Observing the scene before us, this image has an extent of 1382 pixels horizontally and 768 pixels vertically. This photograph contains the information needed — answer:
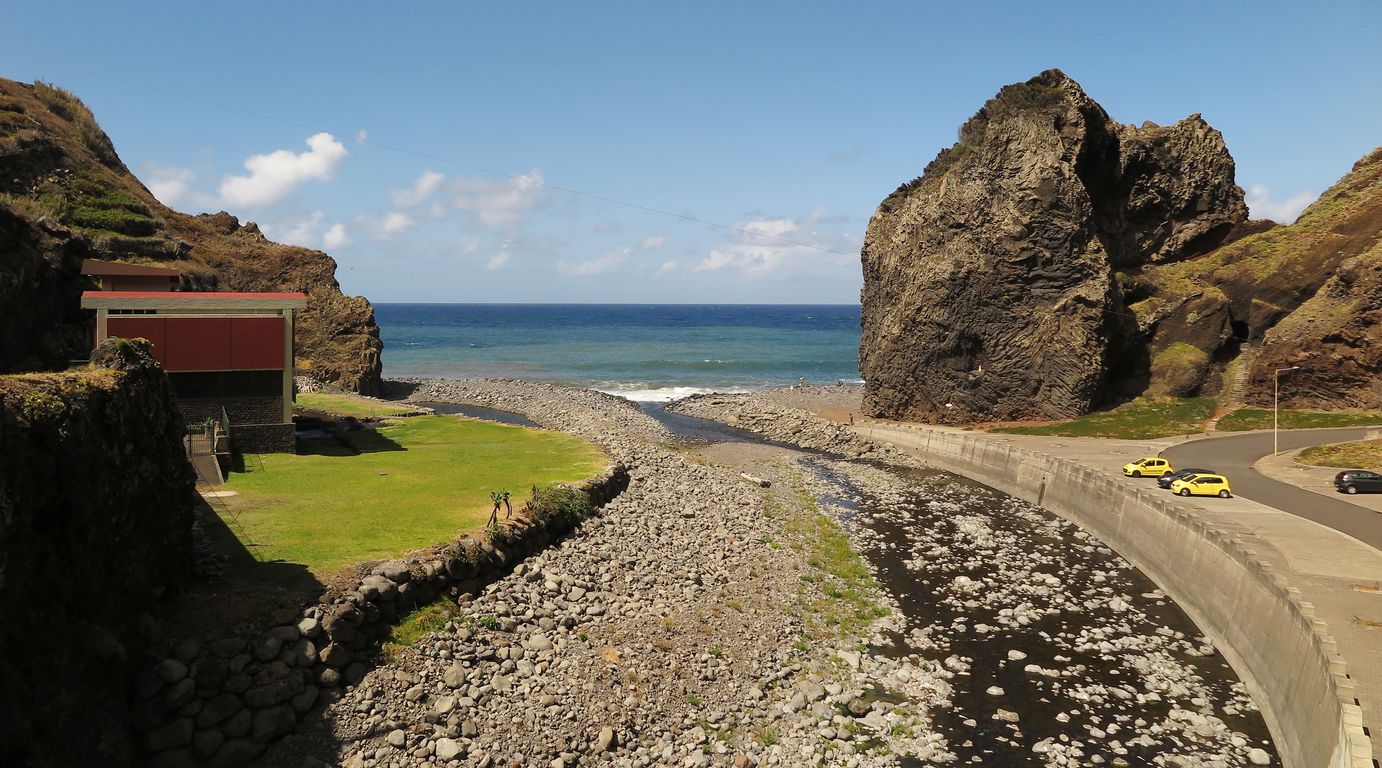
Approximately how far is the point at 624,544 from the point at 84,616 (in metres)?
18.3

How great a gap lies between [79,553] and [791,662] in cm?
1771

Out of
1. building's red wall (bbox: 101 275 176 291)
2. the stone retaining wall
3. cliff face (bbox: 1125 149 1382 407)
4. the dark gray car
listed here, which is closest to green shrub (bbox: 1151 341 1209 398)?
cliff face (bbox: 1125 149 1382 407)

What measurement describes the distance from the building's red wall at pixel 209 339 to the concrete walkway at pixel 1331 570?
A: 4247 centimetres

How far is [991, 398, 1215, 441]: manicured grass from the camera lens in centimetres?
5422

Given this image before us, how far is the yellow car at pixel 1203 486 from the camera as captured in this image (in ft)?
115

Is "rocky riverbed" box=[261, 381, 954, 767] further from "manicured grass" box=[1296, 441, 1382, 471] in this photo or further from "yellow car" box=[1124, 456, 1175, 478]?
"manicured grass" box=[1296, 441, 1382, 471]

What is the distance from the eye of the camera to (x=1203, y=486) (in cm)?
3547

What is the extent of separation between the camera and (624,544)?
1195 inches

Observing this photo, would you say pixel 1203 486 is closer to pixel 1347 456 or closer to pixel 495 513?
pixel 1347 456

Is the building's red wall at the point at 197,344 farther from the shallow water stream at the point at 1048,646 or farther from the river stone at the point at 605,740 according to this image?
the shallow water stream at the point at 1048,646

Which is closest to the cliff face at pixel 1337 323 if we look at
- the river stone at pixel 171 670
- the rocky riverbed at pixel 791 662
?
the rocky riverbed at pixel 791 662

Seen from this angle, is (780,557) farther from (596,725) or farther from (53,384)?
(53,384)

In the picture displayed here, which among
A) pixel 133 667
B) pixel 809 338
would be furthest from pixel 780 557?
pixel 809 338

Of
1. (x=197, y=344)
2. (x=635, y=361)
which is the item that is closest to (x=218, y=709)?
(x=197, y=344)
